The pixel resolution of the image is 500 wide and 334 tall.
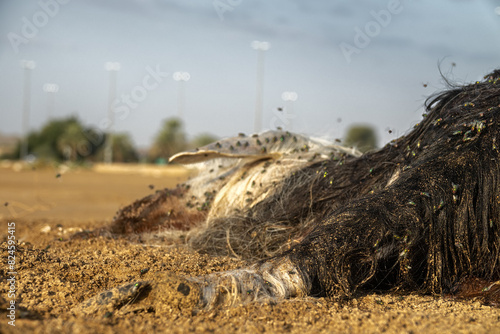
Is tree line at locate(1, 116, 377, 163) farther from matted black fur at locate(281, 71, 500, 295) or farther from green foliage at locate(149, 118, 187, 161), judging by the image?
matted black fur at locate(281, 71, 500, 295)

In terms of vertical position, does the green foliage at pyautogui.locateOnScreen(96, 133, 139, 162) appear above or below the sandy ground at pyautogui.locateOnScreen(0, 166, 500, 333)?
below

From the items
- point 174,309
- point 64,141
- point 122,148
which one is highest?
point 174,309

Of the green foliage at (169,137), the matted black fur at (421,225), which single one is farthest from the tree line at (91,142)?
the matted black fur at (421,225)

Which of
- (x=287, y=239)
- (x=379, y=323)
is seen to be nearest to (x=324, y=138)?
(x=287, y=239)

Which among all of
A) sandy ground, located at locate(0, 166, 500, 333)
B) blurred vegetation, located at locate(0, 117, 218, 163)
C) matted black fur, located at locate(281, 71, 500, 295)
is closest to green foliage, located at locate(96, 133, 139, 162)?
blurred vegetation, located at locate(0, 117, 218, 163)

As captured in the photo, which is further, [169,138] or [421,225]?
[169,138]

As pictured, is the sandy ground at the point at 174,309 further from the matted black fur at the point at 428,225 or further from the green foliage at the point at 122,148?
the green foliage at the point at 122,148

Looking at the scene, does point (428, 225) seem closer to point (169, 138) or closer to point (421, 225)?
point (421, 225)

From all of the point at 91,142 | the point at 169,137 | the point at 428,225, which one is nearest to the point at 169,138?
the point at 169,137

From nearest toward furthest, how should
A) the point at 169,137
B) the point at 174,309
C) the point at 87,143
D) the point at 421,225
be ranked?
1. the point at 174,309
2. the point at 421,225
3. the point at 87,143
4. the point at 169,137

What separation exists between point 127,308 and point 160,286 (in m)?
0.21

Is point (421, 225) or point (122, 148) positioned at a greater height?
point (421, 225)

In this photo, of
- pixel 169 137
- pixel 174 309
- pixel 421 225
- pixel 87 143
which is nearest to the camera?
pixel 174 309

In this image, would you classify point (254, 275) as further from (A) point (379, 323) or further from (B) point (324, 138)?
(B) point (324, 138)
